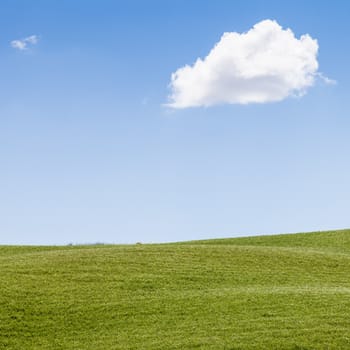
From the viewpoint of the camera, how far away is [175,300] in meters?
21.5

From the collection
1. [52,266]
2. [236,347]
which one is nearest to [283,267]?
[52,266]

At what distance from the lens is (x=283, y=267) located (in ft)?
92.4

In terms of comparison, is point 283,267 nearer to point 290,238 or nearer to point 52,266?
point 52,266

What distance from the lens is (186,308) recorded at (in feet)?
67.3

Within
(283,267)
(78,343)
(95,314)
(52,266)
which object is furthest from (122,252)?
(78,343)

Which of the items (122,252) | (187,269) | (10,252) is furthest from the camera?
(10,252)

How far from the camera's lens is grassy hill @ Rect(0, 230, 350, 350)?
1791 centimetres

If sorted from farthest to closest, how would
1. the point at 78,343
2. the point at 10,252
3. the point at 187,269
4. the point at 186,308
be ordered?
1. the point at 10,252
2. the point at 187,269
3. the point at 186,308
4. the point at 78,343

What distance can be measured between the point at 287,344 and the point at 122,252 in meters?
15.3

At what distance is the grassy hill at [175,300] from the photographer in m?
17.9

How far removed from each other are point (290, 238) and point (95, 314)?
73.9 ft

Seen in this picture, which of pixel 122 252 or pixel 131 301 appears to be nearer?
pixel 131 301

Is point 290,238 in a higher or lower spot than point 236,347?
higher

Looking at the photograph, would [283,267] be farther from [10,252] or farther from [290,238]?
[10,252]
